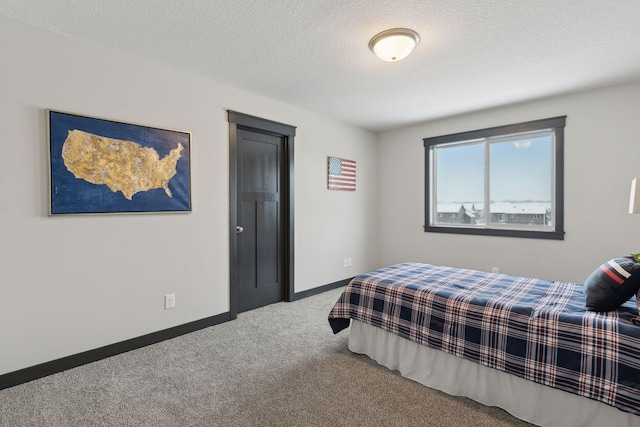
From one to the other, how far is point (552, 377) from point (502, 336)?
282mm

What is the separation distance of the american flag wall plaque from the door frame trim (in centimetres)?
73

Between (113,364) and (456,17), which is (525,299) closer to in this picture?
(456,17)

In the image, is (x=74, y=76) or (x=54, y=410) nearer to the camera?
(x=54, y=410)

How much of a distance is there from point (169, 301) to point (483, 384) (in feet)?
8.51

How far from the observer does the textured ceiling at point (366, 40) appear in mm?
1994

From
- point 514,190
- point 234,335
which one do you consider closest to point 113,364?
point 234,335

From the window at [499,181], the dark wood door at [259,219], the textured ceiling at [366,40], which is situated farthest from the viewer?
the window at [499,181]

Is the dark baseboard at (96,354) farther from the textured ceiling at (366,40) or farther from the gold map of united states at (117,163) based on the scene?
the textured ceiling at (366,40)

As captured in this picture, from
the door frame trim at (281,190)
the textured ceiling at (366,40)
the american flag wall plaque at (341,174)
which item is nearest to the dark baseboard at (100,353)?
the door frame trim at (281,190)

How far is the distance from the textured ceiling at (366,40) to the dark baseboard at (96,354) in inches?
94.5

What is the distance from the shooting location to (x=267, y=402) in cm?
193

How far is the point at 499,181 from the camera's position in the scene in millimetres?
4098

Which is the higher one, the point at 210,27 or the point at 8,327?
the point at 210,27

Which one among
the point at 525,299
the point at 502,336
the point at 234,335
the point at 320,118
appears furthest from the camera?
the point at 320,118
